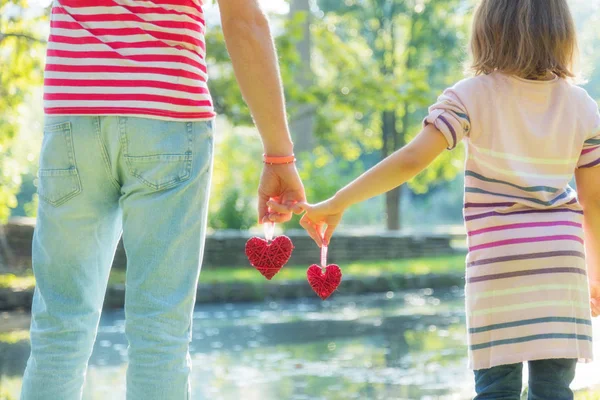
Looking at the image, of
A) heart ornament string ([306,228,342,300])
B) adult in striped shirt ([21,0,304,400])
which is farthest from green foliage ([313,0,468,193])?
adult in striped shirt ([21,0,304,400])

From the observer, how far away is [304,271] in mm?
11539

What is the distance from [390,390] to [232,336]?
94.6 inches

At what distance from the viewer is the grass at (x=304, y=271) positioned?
10.2 metres

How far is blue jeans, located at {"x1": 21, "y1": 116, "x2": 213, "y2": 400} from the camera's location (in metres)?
2.04

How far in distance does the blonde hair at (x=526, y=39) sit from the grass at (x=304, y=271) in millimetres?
7489

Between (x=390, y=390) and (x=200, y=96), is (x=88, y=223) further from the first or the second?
(x=390, y=390)

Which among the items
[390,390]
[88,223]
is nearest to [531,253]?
[88,223]

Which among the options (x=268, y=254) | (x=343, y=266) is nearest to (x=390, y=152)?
(x=343, y=266)

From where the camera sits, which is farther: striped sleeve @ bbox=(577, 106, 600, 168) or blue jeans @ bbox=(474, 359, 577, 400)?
striped sleeve @ bbox=(577, 106, 600, 168)

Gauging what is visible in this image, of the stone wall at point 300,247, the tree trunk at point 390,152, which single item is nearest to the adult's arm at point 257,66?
the stone wall at point 300,247

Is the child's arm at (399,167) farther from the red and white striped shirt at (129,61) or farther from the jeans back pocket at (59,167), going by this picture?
the jeans back pocket at (59,167)

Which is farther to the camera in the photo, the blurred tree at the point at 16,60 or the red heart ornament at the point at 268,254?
the blurred tree at the point at 16,60

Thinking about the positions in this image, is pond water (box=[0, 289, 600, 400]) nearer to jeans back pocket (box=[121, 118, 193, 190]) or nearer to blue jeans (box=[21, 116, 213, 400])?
blue jeans (box=[21, 116, 213, 400])

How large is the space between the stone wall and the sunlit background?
0.14 meters
